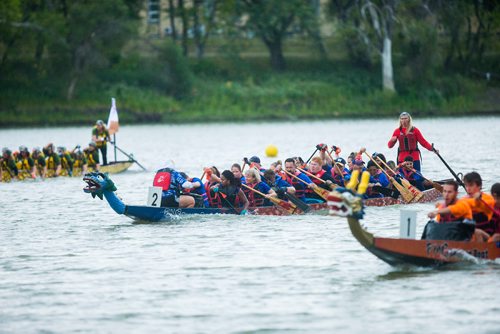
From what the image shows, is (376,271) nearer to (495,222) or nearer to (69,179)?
(495,222)

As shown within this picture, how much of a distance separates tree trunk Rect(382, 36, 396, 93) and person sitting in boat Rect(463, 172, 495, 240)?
45.8 metres

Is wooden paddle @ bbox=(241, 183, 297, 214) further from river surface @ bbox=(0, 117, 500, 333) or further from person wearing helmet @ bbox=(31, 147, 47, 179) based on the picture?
person wearing helmet @ bbox=(31, 147, 47, 179)

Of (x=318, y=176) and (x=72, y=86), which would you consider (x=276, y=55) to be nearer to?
(x=72, y=86)

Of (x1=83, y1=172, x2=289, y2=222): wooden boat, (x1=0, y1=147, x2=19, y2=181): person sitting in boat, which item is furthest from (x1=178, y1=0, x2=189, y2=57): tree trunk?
(x1=83, y1=172, x2=289, y2=222): wooden boat

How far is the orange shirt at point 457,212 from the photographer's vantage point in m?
14.7

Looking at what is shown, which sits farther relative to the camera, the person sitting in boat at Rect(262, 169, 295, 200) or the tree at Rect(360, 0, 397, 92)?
the tree at Rect(360, 0, 397, 92)

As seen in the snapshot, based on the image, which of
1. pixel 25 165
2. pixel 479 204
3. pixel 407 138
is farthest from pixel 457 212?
pixel 25 165

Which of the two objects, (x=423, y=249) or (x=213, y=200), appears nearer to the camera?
(x=423, y=249)

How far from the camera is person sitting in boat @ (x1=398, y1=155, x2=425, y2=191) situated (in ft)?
76.4

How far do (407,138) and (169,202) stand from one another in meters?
5.47

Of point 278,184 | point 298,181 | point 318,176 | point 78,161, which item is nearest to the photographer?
point 278,184

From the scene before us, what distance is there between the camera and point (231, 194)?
20.9 meters

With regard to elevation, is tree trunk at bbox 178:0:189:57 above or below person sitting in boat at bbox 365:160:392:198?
above

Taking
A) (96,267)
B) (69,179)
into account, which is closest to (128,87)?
(69,179)
